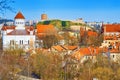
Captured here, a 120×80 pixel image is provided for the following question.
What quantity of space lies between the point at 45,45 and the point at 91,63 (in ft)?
45.1

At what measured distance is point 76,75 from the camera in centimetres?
1766

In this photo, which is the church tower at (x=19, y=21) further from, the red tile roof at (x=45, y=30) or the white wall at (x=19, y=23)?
the red tile roof at (x=45, y=30)

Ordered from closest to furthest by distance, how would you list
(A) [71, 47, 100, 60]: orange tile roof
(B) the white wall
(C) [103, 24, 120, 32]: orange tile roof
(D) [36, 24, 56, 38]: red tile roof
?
(A) [71, 47, 100, 60]: orange tile roof
(B) the white wall
(D) [36, 24, 56, 38]: red tile roof
(C) [103, 24, 120, 32]: orange tile roof

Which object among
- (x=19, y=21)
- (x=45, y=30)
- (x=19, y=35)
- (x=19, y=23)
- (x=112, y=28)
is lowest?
(x=45, y=30)

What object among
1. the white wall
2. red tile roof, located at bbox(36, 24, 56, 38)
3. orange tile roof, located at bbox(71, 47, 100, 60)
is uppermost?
the white wall

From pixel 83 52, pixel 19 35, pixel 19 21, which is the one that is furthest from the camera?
pixel 19 21

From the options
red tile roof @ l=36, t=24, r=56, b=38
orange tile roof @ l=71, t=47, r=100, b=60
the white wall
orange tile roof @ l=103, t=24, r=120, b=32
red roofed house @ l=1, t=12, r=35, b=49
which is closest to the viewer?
orange tile roof @ l=71, t=47, r=100, b=60

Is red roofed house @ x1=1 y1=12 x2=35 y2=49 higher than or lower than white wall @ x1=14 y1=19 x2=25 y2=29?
lower

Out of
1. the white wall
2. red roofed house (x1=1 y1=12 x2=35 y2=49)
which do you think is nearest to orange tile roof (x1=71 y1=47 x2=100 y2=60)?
red roofed house (x1=1 y1=12 x2=35 y2=49)

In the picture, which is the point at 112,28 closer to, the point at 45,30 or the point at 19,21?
the point at 45,30

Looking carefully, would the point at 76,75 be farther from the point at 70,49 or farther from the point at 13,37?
the point at 13,37

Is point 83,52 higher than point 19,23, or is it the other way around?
point 19,23

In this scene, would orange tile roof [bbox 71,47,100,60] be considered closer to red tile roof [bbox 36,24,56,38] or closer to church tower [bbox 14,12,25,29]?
church tower [bbox 14,12,25,29]

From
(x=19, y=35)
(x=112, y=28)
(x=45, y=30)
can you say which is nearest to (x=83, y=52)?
(x=19, y=35)
